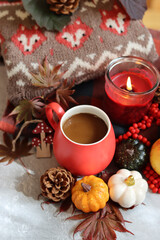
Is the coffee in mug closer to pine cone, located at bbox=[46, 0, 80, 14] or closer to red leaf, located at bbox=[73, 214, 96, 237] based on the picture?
red leaf, located at bbox=[73, 214, 96, 237]

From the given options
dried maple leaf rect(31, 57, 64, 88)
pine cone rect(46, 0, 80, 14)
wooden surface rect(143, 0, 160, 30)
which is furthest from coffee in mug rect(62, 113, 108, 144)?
wooden surface rect(143, 0, 160, 30)

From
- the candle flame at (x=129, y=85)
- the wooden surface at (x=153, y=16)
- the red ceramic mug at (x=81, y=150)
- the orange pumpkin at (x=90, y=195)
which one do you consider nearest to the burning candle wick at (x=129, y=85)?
the candle flame at (x=129, y=85)

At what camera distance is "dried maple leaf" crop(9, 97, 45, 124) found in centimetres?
69

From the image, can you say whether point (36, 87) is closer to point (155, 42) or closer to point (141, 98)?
point (141, 98)

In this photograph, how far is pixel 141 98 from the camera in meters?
0.66

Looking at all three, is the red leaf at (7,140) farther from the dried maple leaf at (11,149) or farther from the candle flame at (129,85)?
the candle flame at (129,85)

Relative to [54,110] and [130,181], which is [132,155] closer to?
[130,181]

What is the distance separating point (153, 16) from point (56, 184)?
671mm

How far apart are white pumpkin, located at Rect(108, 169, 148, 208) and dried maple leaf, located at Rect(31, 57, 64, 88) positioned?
0.85 ft

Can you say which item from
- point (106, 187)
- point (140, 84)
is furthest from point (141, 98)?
point (106, 187)

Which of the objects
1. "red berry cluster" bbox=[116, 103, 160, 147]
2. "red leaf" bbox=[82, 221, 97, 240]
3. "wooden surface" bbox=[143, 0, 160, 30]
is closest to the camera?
"red leaf" bbox=[82, 221, 97, 240]

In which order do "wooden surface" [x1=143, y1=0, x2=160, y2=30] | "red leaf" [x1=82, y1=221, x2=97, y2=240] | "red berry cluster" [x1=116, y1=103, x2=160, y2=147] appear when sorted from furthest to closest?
1. "wooden surface" [x1=143, y1=0, x2=160, y2=30]
2. "red berry cluster" [x1=116, y1=103, x2=160, y2=147]
3. "red leaf" [x1=82, y1=221, x2=97, y2=240]

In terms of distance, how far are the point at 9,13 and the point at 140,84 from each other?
373 millimetres

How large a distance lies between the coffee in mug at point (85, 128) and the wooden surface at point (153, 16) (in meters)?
0.48
